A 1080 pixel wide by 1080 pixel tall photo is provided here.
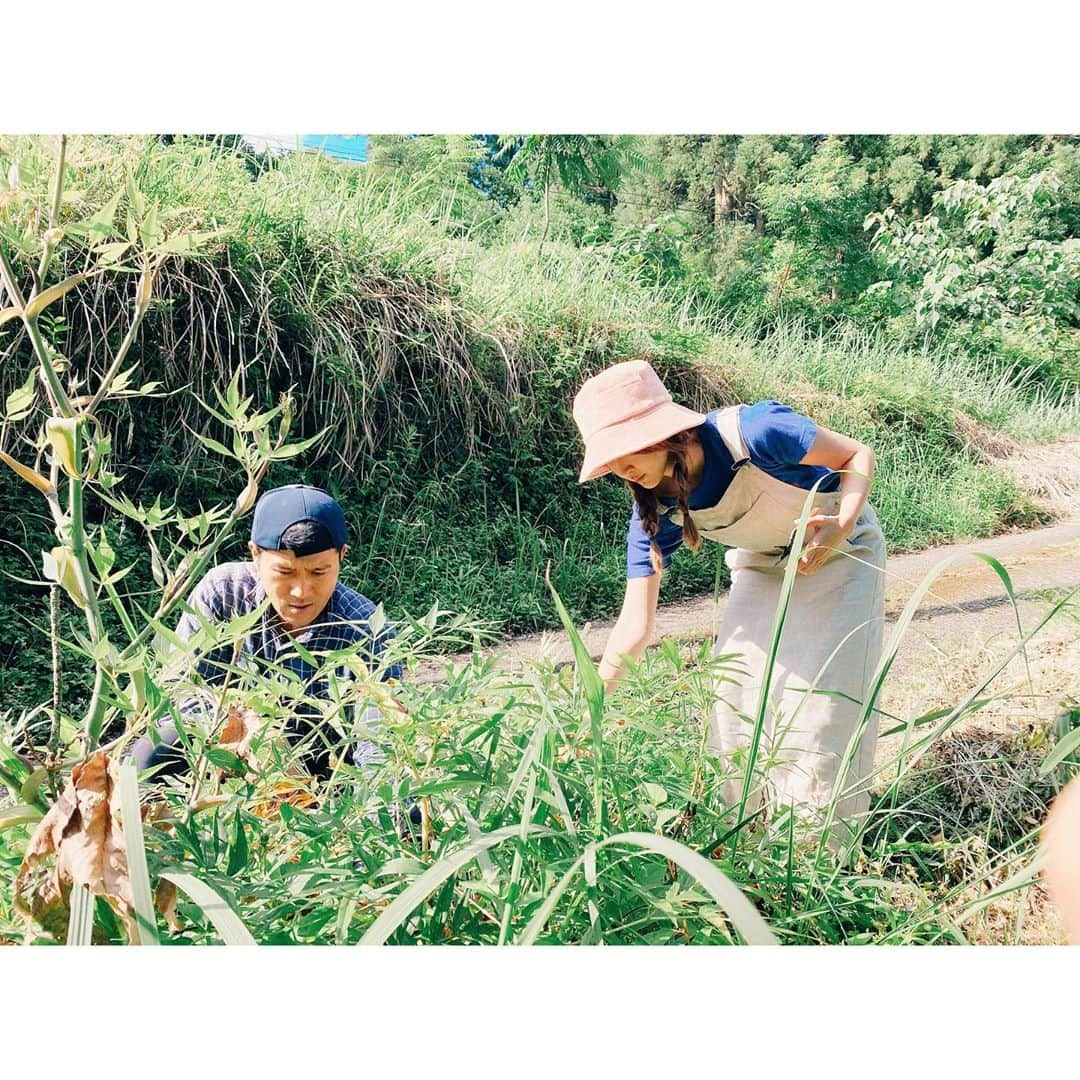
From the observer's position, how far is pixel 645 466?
175cm

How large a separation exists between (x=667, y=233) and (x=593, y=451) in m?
0.90

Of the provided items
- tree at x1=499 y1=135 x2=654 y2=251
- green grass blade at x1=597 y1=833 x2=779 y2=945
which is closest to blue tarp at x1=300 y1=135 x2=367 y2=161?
tree at x1=499 y1=135 x2=654 y2=251

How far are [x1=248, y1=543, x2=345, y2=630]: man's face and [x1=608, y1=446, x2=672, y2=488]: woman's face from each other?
55 cm

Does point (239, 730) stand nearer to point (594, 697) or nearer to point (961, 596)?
point (594, 697)

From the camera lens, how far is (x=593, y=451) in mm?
1720

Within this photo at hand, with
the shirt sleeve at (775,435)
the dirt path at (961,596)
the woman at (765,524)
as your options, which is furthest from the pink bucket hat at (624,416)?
the dirt path at (961,596)

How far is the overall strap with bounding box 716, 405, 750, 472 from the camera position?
5.86 ft

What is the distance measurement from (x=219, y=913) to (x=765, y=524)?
4.37ft

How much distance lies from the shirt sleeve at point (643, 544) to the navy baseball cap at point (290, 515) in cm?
54

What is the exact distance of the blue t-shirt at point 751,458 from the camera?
1.76 m

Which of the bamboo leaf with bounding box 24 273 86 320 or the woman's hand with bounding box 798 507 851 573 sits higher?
the bamboo leaf with bounding box 24 273 86 320

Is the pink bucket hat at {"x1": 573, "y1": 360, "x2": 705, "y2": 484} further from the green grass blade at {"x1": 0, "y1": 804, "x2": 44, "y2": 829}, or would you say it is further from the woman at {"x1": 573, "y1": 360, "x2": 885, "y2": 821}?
the green grass blade at {"x1": 0, "y1": 804, "x2": 44, "y2": 829}

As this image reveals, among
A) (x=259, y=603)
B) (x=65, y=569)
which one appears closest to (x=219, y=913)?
(x=65, y=569)
